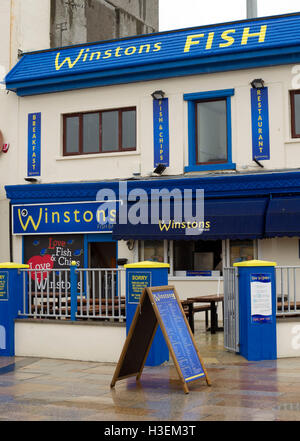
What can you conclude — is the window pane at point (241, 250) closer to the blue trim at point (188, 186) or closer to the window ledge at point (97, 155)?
the blue trim at point (188, 186)

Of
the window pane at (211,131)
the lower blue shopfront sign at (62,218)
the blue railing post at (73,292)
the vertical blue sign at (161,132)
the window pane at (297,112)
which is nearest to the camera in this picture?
the blue railing post at (73,292)

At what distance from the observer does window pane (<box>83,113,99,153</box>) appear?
1869cm

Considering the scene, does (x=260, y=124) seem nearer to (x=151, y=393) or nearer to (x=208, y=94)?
(x=208, y=94)

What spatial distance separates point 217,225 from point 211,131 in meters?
2.78

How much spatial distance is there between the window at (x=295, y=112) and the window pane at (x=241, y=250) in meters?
3.01

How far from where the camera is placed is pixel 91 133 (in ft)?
61.7

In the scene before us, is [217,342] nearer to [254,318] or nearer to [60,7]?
[254,318]

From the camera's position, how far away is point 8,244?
62.4 ft

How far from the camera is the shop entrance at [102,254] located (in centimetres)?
1830

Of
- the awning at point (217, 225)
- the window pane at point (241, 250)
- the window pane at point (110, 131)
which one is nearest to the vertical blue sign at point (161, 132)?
the window pane at point (110, 131)

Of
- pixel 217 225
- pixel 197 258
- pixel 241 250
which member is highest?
pixel 217 225

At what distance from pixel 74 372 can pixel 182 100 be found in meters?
9.07

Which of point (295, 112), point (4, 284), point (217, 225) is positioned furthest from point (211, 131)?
point (4, 284)
